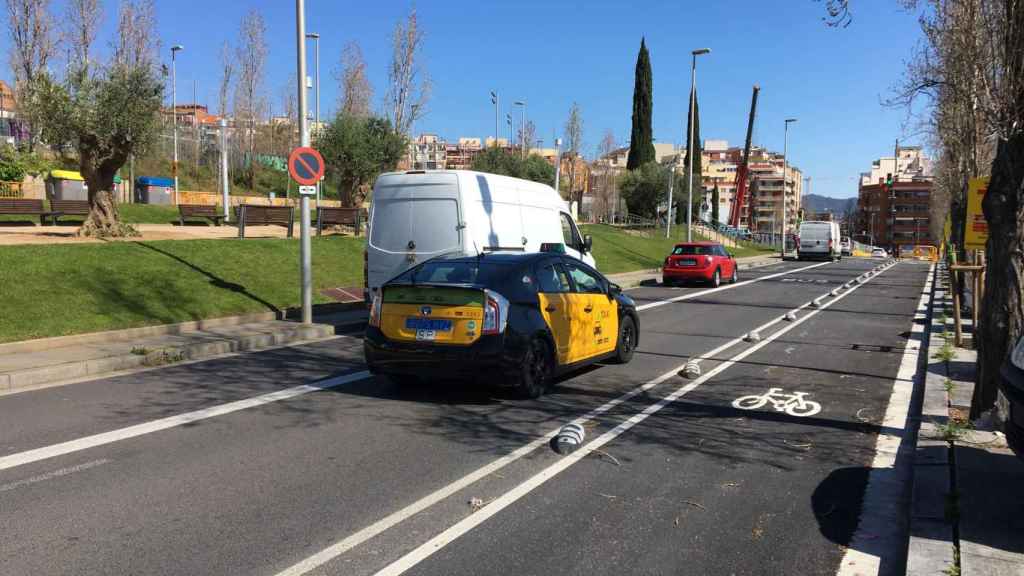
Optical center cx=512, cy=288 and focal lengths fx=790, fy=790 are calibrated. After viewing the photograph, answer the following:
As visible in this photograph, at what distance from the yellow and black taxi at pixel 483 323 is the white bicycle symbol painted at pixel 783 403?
1.92 meters

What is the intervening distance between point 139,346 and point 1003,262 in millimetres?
10125

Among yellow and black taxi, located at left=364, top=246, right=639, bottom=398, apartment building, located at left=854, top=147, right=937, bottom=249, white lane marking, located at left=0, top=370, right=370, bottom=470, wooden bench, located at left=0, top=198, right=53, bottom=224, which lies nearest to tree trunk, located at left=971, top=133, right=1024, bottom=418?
yellow and black taxi, located at left=364, top=246, right=639, bottom=398

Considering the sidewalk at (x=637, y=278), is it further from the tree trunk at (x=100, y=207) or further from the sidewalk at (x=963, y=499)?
the sidewalk at (x=963, y=499)

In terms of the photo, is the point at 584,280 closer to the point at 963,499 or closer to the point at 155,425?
the point at 155,425

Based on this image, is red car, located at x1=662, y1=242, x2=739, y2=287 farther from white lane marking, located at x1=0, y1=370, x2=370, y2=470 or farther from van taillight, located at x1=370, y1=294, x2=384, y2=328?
van taillight, located at x1=370, y1=294, x2=384, y2=328

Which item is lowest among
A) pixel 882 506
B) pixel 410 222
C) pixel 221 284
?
pixel 882 506

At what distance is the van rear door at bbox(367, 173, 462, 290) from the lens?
12258 millimetres

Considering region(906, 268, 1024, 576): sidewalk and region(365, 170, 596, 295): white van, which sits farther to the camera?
region(365, 170, 596, 295): white van

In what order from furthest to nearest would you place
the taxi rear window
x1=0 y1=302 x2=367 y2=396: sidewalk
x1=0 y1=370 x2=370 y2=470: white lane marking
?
x1=0 y1=302 x2=367 y2=396: sidewalk < the taxi rear window < x1=0 y1=370 x2=370 y2=470: white lane marking

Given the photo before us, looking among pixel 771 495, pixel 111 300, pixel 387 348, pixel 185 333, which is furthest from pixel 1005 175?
pixel 111 300

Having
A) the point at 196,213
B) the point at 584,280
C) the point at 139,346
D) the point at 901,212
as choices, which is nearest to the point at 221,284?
the point at 139,346

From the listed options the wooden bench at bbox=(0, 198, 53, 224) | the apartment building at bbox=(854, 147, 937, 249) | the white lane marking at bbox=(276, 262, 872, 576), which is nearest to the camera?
the white lane marking at bbox=(276, 262, 872, 576)

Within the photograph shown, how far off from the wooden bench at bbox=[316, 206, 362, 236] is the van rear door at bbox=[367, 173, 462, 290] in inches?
447

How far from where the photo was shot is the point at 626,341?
421 inches
